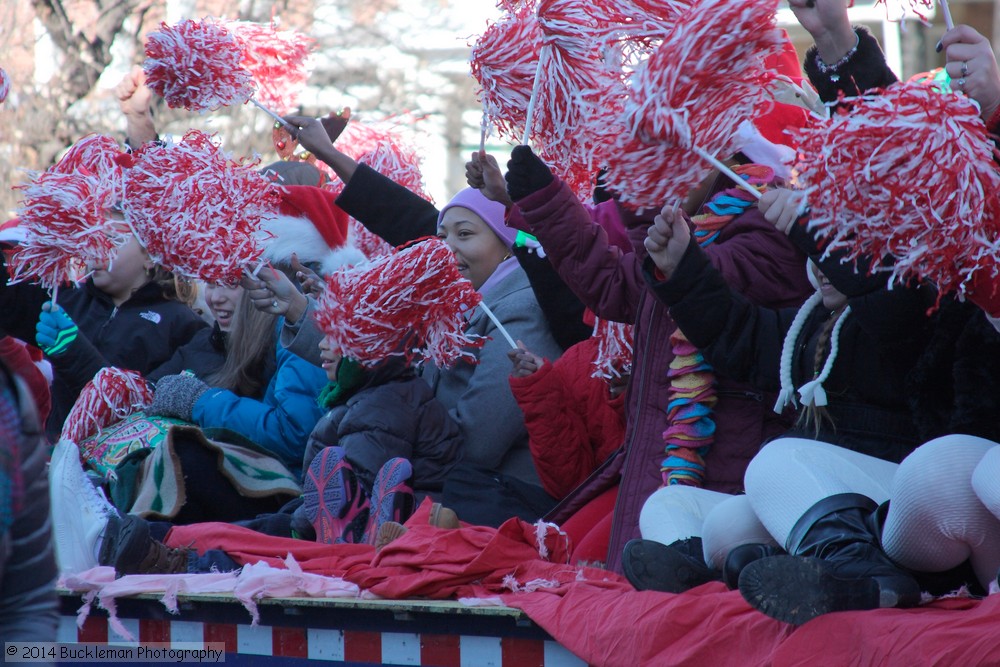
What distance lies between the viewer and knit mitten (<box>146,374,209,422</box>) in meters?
4.53

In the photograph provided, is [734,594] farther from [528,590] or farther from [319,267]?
[319,267]

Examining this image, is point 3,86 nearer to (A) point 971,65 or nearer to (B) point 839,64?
(B) point 839,64

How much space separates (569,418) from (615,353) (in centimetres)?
23

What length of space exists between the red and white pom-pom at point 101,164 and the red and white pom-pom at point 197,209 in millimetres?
230

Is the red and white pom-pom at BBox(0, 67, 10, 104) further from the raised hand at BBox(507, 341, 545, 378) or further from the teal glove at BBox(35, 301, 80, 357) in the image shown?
the raised hand at BBox(507, 341, 545, 378)

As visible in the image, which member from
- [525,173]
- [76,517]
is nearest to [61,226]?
[76,517]

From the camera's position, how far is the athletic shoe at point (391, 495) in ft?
12.5

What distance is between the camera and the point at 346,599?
10.4 feet

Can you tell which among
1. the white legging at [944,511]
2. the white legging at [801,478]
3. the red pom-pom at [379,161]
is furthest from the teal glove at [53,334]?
the white legging at [944,511]

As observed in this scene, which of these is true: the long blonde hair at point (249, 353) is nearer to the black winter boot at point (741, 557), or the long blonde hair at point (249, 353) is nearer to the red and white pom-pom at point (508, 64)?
the red and white pom-pom at point (508, 64)

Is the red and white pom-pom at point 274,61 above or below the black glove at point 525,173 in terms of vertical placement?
above

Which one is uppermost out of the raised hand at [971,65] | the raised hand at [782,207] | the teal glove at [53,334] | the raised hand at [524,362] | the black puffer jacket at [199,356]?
the raised hand at [971,65]

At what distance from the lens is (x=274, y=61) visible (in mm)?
4562

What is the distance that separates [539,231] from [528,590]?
3.04 feet
